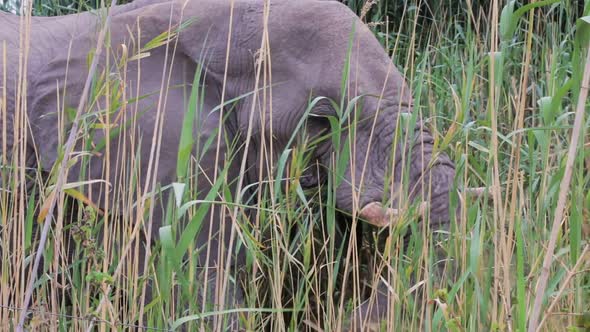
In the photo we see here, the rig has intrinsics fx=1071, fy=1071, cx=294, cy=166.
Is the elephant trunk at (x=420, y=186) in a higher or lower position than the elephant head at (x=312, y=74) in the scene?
lower

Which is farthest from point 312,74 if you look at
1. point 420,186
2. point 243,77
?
point 420,186

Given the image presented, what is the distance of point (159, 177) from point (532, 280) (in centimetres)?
133

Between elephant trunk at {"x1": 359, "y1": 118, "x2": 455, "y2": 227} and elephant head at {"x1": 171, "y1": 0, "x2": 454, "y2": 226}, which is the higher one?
elephant head at {"x1": 171, "y1": 0, "x2": 454, "y2": 226}

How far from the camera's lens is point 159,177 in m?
2.89

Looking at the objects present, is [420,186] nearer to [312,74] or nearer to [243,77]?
[312,74]

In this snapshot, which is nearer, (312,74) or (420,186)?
(420,186)

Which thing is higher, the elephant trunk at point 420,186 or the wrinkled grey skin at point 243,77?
the wrinkled grey skin at point 243,77

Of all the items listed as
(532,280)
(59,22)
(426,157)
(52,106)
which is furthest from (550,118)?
(59,22)

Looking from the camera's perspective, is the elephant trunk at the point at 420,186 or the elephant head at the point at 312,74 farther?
the elephant head at the point at 312,74

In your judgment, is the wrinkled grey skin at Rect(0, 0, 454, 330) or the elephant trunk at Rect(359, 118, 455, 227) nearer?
the elephant trunk at Rect(359, 118, 455, 227)

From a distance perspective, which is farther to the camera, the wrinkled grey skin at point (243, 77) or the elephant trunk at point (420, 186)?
the wrinkled grey skin at point (243, 77)

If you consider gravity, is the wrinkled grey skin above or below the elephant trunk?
above

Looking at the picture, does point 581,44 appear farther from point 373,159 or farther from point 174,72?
point 174,72

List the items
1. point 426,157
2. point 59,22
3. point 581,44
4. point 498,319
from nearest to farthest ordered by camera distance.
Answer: point 581,44, point 498,319, point 426,157, point 59,22
